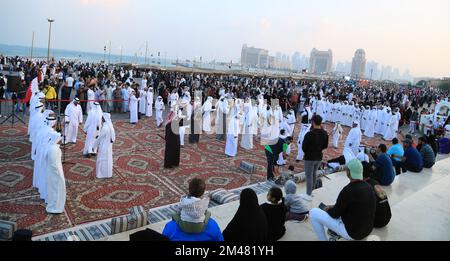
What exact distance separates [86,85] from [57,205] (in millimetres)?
10090

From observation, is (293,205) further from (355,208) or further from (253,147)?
(253,147)

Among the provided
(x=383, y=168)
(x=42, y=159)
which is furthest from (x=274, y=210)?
(x=42, y=159)

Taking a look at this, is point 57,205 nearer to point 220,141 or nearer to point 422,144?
point 220,141

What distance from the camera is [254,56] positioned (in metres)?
162

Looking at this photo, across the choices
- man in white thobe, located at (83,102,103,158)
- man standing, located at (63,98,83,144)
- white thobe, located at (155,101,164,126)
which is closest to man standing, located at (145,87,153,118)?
white thobe, located at (155,101,164,126)

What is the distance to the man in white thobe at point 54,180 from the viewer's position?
18.0 feet

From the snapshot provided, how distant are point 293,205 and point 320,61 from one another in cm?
16272

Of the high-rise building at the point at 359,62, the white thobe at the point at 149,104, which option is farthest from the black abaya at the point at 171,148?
the high-rise building at the point at 359,62

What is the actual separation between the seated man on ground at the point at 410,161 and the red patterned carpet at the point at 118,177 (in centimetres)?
238

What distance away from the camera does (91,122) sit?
29.0 feet

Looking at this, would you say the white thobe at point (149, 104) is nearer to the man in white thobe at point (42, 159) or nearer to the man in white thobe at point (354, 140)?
the man in white thobe at point (354, 140)

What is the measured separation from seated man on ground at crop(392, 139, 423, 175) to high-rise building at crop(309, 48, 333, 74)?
153m

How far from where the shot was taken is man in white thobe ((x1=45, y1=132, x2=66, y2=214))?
550cm
